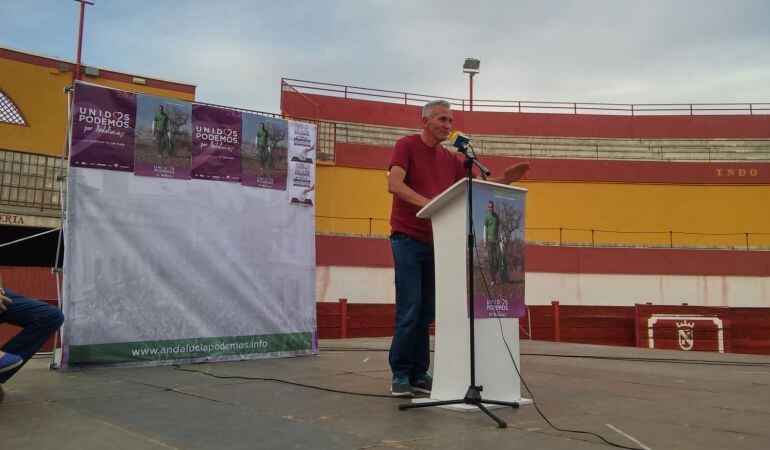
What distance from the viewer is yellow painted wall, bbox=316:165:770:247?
18156 mm

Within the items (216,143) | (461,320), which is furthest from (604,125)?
(461,320)

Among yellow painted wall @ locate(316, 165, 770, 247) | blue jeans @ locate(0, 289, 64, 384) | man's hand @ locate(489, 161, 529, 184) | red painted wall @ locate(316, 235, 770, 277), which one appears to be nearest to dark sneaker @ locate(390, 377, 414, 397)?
man's hand @ locate(489, 161, 529, 184)

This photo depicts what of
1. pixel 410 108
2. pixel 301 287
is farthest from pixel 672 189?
pixel 301 287

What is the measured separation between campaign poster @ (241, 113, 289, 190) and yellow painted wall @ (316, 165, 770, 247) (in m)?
13.6

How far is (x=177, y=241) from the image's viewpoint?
4746 millimetres

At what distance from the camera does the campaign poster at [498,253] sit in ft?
9.66

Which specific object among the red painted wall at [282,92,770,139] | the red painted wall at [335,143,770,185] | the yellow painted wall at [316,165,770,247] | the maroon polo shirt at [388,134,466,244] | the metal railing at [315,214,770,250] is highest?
the red painted wall at [282,92,770,139]

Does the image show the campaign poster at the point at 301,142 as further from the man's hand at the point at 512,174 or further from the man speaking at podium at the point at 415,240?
the man's hand at the point at 512,174

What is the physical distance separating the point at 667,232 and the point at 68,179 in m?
17.9

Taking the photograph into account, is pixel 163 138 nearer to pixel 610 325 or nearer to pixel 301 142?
pixel 301 142

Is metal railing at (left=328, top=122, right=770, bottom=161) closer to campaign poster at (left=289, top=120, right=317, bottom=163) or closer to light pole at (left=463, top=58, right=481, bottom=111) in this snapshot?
light pole at (left=463, top=58, right=481, bottom=111)

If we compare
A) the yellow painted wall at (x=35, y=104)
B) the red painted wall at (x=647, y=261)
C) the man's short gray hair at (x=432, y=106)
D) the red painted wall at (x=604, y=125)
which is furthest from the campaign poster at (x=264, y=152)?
the red painted wall at (x=604, y=125)

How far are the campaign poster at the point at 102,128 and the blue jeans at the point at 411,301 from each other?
239cm

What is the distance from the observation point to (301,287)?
538 cm
